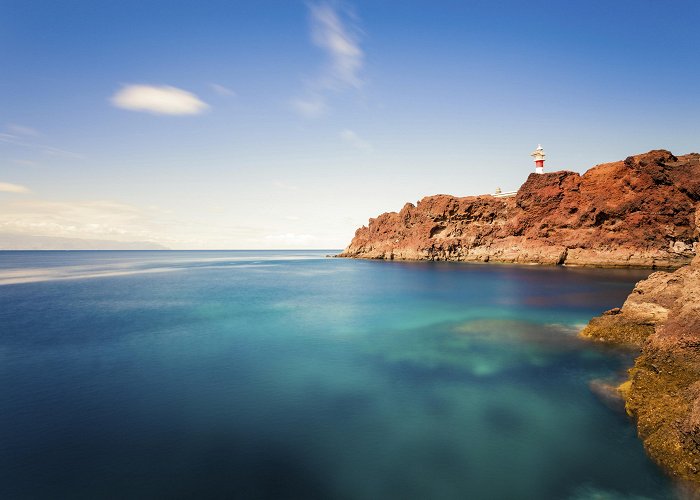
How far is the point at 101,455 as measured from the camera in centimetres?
709

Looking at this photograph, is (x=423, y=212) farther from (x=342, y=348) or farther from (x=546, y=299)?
(x=342, y=348)

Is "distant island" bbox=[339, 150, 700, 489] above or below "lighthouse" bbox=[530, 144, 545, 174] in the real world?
below

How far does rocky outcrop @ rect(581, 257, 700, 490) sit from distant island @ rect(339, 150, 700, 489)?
0.08 feet

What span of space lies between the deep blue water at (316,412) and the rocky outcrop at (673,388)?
41 cm

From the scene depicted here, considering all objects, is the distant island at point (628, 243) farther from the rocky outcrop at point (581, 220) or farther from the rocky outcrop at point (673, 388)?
the rocky outcrop at point (581, 220)

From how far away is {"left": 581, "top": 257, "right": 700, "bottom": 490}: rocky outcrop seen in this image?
604cm

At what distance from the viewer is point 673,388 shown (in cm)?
768

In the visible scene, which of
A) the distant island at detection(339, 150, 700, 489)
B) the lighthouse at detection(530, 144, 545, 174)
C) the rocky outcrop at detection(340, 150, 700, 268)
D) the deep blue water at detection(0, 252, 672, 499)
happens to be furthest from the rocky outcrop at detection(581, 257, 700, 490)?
the lighthouse at detection(530, 144, 545, 174)

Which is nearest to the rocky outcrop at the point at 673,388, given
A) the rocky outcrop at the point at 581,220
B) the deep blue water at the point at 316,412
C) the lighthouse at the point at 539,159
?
the deep blue water at the point at 316,412

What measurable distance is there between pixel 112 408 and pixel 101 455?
2638mm

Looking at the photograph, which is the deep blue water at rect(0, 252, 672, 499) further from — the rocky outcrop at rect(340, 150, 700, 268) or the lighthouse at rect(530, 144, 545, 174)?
the lighthouse at rect(530, 144, 545, 174)

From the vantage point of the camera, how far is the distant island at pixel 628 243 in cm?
740

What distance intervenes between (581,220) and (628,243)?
23.4ft

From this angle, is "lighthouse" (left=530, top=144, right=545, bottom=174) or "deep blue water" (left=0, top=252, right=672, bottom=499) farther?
"lighthouse" (left=530, top=144, right=545, bottom=174)
